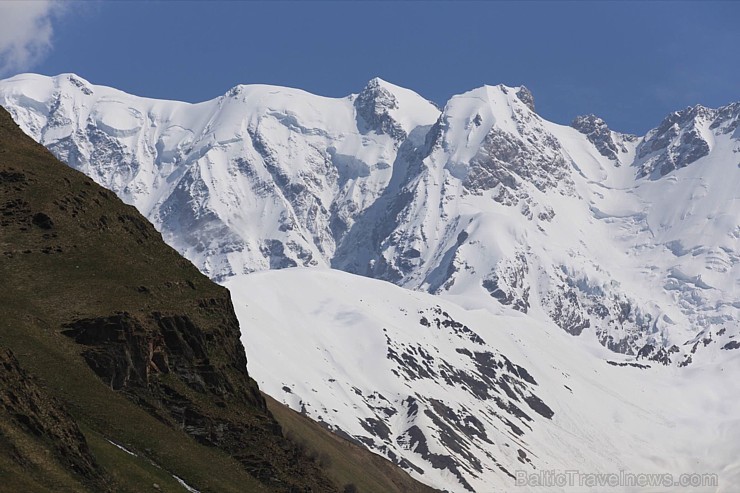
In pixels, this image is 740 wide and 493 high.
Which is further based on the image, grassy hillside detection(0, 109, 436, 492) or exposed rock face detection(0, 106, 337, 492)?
exposed rock face detection(0, 106, 337, 492)

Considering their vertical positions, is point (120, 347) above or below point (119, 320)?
below

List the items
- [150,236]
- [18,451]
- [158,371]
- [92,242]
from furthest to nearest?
[150,236]
[92,242]
[158,371]
[18,451]

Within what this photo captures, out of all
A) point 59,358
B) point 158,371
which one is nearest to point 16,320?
point 59,358

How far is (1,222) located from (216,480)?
27316mm

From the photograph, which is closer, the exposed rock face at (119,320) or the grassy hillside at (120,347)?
the grassy hillside at (120,347)

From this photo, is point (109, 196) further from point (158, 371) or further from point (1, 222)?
point (158, 371)

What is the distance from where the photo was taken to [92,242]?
335ft

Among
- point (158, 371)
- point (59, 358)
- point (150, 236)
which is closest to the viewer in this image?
point (59, 358)

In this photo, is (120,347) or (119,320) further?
(119,320)

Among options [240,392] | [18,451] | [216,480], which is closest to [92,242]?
[240,392]

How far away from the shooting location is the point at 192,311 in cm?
10300

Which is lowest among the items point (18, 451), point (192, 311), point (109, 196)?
point (18, 451)

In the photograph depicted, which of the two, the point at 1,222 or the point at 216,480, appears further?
the point at 1,222

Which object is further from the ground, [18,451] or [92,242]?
[92,242]
